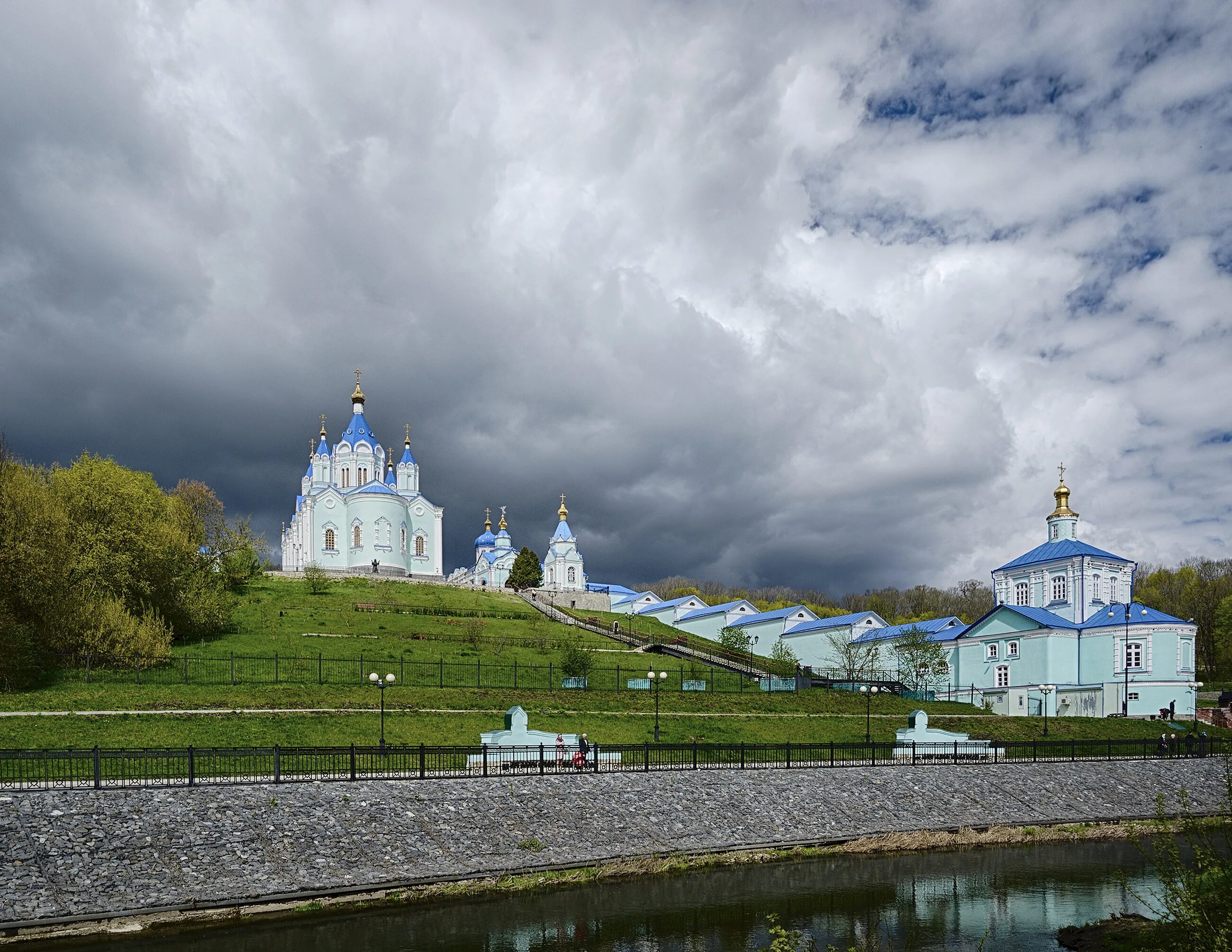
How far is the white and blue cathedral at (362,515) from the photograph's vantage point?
85125 millimetres

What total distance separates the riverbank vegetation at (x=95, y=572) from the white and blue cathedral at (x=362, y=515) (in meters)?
34.5

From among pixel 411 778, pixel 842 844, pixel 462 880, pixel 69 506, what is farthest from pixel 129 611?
pixel 842 844

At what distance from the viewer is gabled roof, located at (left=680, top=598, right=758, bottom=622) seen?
242ft

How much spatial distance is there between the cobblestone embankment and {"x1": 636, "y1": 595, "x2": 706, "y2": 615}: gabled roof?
166ft

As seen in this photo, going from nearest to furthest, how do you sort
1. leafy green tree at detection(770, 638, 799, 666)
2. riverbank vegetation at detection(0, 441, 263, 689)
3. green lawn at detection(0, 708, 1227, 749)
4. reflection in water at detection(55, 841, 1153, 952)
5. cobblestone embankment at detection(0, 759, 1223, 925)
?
reflection in water at detection(55, 841, 1153, 952)
cobblestone embankment at detection(0, 759, 1223, 925)
green lawn at detection(0, 708, 1227, 749)
riverbank vegetation at detection(0, 441, 263, 689)
leafy green tree at detection(770, 638, 799, 666)

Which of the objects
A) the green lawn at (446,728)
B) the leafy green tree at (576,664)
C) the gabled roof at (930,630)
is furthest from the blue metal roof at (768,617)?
the leafy green tree at (576,664)

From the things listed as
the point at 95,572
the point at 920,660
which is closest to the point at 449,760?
the point at 95,572

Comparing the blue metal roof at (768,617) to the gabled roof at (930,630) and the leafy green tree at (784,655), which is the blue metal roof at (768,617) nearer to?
the leafy green tree at (784,655)

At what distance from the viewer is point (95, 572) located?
36812mm

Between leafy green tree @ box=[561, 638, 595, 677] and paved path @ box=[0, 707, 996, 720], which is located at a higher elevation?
Result: leafy green tree @ box=[561, 638, 595, 677]

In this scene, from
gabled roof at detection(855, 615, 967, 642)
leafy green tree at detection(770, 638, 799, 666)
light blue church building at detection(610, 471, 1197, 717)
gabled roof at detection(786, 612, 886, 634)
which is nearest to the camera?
light blue church building at detection(610, 471, 1197, 717)

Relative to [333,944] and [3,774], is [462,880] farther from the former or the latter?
[3,774]

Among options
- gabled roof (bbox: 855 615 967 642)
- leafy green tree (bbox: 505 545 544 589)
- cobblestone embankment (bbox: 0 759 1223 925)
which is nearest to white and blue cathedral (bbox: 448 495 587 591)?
leafy green tree (bbox: 505 545 544 589)

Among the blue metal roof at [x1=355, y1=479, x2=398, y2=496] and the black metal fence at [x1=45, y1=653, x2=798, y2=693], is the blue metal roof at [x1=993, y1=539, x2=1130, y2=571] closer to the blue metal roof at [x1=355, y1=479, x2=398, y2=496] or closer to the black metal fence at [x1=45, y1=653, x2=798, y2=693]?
the black metal fence at [x1=45, y1=653, x2=798, y2=693]
